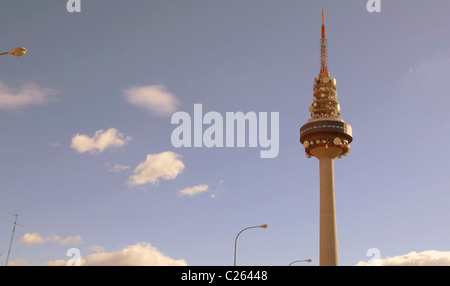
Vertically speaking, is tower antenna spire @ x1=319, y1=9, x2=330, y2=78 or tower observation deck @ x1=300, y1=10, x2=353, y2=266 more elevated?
tower antenna spire @ x1=319, y1=9, x2=330, y2=78

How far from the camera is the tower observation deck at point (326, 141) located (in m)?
111

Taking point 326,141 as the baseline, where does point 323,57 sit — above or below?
above

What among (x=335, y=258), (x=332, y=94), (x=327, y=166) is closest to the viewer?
(x=335, y=258)

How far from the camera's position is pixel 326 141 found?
11619 cm

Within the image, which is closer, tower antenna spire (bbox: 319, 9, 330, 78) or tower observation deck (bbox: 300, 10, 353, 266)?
tower observation deck (bbox: 300, 10, 353, 266)

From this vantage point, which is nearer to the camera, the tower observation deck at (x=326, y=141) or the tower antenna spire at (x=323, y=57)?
the tower observation deck at (x=326, y=141)

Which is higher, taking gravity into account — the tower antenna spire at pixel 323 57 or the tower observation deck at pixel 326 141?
the tower antenna spire at pixel 323 57

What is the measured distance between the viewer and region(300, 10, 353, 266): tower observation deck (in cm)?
11106

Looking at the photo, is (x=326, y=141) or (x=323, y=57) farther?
(x=323, y=57)
